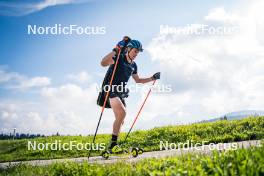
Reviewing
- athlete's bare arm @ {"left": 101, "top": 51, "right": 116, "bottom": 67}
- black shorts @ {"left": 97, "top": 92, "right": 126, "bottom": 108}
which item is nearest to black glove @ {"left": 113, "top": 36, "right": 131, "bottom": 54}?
athlete's bare arm @ {"left": 101, "top": 51, "right": 116, "bottom": 67}

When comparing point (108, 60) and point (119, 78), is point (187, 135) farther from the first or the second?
point (108, 60)

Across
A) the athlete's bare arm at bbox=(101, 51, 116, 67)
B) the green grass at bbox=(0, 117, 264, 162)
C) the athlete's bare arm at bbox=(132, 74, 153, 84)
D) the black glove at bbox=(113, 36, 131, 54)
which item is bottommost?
the green grass at bbox=(0, 117, 264, 162)

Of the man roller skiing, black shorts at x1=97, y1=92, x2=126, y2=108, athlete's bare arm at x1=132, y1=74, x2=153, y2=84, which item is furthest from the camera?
athlete's bare arm at x1=132, y1=74, x2=153, y2=84

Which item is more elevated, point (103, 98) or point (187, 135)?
point (103, 98)

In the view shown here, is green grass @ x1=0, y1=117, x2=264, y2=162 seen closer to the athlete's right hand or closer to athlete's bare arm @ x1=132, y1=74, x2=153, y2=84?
athlete's bare arm @ x1=132, y1=74, x2=153, y2=84

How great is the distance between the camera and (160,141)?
13.5 meters

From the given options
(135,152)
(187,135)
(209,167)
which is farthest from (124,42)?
(209,167)

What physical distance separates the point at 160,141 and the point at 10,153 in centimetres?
712

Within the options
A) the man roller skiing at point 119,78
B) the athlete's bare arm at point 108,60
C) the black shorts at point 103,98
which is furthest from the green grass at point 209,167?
the athlete's bare arm at point 108,60

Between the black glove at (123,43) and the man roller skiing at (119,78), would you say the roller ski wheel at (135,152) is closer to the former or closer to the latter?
the man roller skiing at (119,78)

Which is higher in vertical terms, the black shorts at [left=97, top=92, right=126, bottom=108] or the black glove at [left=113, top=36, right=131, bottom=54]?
the black glove at [left=113, top=36, right=131, bottom=54]

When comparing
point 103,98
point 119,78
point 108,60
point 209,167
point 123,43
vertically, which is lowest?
point 209,167

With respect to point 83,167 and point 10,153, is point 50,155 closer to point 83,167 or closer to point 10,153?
point 10,153

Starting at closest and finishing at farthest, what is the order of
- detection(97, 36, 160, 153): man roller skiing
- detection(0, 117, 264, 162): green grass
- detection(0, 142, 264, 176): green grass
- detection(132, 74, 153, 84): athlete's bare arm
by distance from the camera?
detection(0, 142, 264, 176): green grass
detection(97, 36, 160, 153): man roller skiing
detection(132, 74, 153, 84): athlete's bare arm
detection(0, 117, 264, 162): green grass
